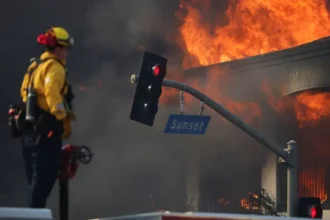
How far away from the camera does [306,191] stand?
71.0 feet

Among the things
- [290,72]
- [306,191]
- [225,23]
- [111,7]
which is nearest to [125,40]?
[111,7]

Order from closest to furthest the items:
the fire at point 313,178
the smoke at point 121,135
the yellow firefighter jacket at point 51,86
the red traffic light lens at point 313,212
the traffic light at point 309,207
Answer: the yellow firefighter jacket at point 51,86, the red traffic light lens at point 313,212, the traffic light at point 309,207, the fire at point 313,178, the smoke at point 121,135

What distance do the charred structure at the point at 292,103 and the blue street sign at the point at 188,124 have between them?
6922 mm

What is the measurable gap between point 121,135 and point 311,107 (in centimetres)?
663

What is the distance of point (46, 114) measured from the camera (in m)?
6.41

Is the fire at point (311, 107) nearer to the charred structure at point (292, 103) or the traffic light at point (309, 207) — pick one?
the charred structure at point (292, 103)

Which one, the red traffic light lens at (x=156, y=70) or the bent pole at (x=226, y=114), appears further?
the bent pole at (x=226, y=114)

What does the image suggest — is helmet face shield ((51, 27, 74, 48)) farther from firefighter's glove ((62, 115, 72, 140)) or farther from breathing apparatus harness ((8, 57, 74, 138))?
firefighter's glove ((62, 115, 72, 140))

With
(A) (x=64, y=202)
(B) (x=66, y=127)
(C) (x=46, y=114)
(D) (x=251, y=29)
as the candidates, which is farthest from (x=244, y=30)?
(A) (x=64, y=202)

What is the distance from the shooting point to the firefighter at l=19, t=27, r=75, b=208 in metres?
6.30

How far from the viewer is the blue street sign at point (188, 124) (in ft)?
47.1

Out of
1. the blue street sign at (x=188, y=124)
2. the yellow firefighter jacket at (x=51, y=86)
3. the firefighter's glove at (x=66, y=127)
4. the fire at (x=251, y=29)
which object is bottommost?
the firefighter's glove at (x=66, y=127)

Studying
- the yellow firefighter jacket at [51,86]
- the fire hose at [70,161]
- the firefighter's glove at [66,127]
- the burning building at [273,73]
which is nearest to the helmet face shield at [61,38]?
the yellow firefighter jacket at [51,86]

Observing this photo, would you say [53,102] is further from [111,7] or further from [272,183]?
[111,7]
